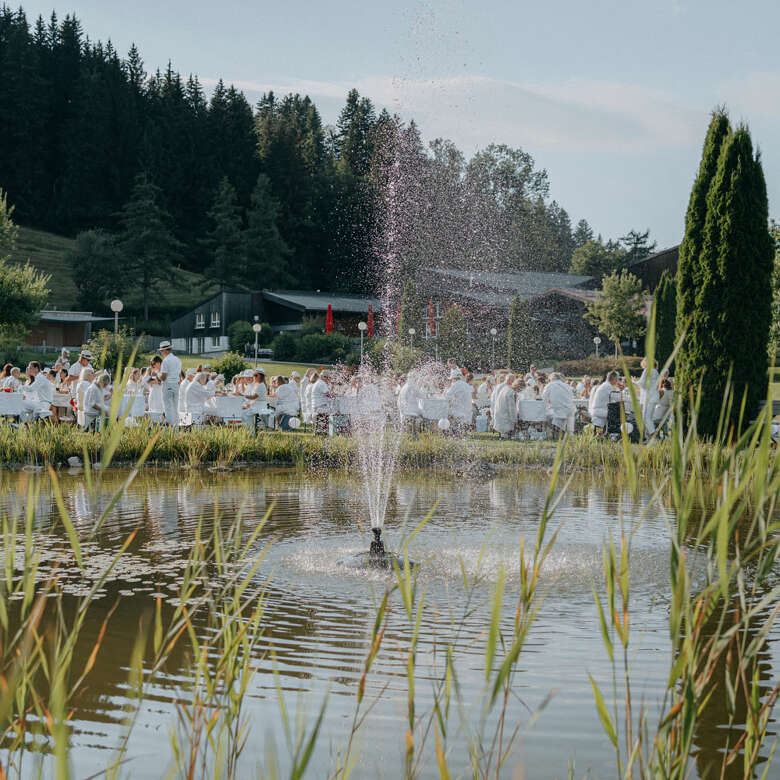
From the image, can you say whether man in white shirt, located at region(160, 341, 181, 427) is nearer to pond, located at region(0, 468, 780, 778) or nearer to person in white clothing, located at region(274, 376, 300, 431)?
person in white clothing, located at region(274, 376, 300, 431)

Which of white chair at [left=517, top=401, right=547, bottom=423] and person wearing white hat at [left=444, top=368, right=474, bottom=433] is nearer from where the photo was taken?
white chair at [left=517, top=401, right=547, bottom=423]

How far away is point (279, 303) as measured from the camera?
178 ft

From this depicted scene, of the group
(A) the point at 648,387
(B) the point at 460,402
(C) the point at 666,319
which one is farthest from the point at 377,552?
(C) the point at 666,319

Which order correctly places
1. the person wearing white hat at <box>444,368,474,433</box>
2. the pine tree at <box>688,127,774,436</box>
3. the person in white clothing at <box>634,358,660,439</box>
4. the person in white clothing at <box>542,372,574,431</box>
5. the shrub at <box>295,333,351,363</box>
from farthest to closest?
the shrub at <box>295,333,351,363</box> → the person wearing white hat at <box>444,368,474,433</box> → the person in white clothing at <box>542,372,574,431</box> → the pine tree at <box>688,127,774,436</box> → the person in white clothing at <box>634,358,660,439</box>

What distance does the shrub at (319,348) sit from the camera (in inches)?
1633

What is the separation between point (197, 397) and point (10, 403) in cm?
336

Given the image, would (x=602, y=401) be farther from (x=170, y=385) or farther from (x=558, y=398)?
(x=170, y=385)

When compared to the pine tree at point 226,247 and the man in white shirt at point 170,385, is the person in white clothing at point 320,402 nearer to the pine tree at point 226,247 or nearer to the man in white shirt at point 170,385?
the man in white shirt at point 170,385

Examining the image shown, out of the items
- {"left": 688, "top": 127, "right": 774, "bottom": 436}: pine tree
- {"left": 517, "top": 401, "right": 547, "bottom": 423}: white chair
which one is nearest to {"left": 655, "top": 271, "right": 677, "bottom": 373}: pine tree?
{"left": 517, "top": 401, "right": 547, "bottom": 423}: white chair

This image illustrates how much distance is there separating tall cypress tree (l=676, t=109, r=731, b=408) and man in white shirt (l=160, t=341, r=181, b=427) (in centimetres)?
885

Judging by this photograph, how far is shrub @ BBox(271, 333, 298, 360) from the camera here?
42625mm

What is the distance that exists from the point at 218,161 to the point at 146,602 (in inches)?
3360

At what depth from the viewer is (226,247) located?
7338 cm

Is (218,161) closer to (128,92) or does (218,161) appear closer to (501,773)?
(128,92)
